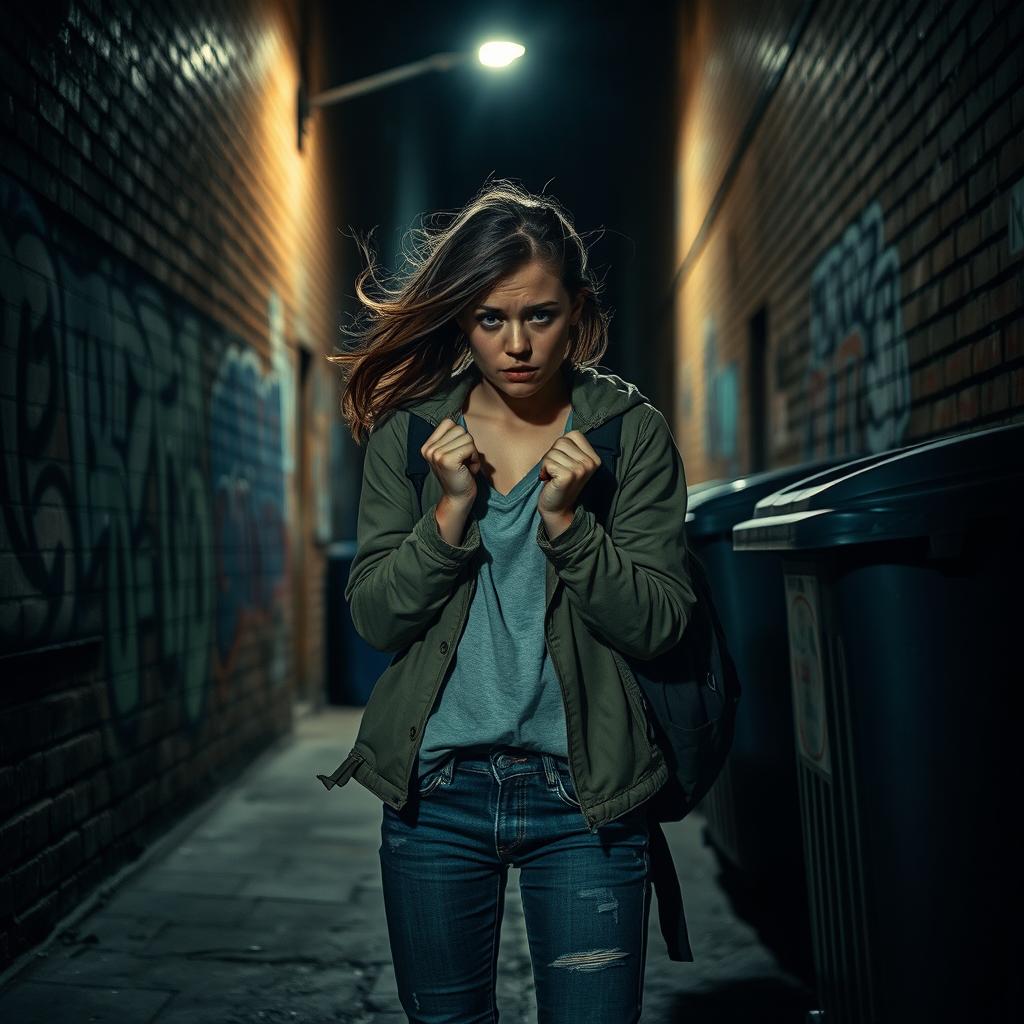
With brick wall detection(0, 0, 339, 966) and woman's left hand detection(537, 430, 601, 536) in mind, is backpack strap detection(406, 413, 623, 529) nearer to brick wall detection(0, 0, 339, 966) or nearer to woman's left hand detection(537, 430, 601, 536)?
woman's left hand detection(537, 430, 601, 536)

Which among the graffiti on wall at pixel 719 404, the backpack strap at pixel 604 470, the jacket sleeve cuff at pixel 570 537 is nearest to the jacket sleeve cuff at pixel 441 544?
the jacket sleeve cuff at pixel 570 537

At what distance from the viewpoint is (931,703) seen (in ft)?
7.06

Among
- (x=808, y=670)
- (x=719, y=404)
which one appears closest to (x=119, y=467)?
(x=808, y=670)

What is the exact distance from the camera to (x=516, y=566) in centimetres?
206

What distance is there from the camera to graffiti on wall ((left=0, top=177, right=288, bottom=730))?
152 inches

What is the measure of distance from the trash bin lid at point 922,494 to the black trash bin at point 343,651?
25.6 ft

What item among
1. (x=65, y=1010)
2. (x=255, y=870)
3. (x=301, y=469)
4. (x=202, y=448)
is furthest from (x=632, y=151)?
(x=65, y=1010)

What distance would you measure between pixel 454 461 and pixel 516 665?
1.10ft

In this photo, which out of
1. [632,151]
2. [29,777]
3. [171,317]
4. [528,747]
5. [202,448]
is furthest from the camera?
[632,151]

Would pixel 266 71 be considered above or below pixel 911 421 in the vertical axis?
above

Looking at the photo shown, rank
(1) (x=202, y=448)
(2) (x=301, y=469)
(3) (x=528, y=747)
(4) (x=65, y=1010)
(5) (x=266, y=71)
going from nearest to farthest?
(3) (x=528, y=747), (4) (x=65, y=1010), (1) (x=202, y=448), (5) (x=266, y=71), (2) (x=301, y=469)

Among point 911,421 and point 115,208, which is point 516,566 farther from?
point 115,208

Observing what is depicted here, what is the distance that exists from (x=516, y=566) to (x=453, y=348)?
1.51ft

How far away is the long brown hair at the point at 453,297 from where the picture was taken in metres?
2.10
